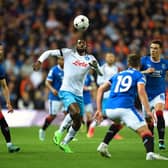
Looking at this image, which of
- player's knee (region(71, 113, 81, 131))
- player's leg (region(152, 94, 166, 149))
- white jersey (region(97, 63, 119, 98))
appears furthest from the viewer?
white jersey (region(97, 63, 119, 98))

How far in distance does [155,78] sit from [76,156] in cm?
295

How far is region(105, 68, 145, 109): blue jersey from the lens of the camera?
431 inches

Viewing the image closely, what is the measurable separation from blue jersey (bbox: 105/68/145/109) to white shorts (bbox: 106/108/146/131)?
8 cm

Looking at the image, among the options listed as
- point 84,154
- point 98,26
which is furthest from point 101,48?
point 84,154

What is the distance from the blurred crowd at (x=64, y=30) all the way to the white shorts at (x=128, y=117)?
474 inches

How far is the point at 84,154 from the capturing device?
1209 cm

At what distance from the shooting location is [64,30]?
25.9 m

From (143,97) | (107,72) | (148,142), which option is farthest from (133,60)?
(107,72)

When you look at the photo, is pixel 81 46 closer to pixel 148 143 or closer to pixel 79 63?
pixel 79 63

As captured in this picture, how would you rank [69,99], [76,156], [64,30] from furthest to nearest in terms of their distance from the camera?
[64,30] → [69,99] → [76,156]

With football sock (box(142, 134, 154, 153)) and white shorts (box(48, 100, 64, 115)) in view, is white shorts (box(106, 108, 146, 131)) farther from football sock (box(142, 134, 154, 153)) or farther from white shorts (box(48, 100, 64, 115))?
white shorts (box(48, 100, 64, 115))

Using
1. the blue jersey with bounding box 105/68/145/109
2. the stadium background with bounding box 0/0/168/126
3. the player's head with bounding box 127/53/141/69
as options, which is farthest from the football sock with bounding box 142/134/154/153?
the stadium background with bounding box 0/0/168/126

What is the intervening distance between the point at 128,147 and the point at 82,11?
1317 cm

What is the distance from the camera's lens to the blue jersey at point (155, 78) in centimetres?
1379
